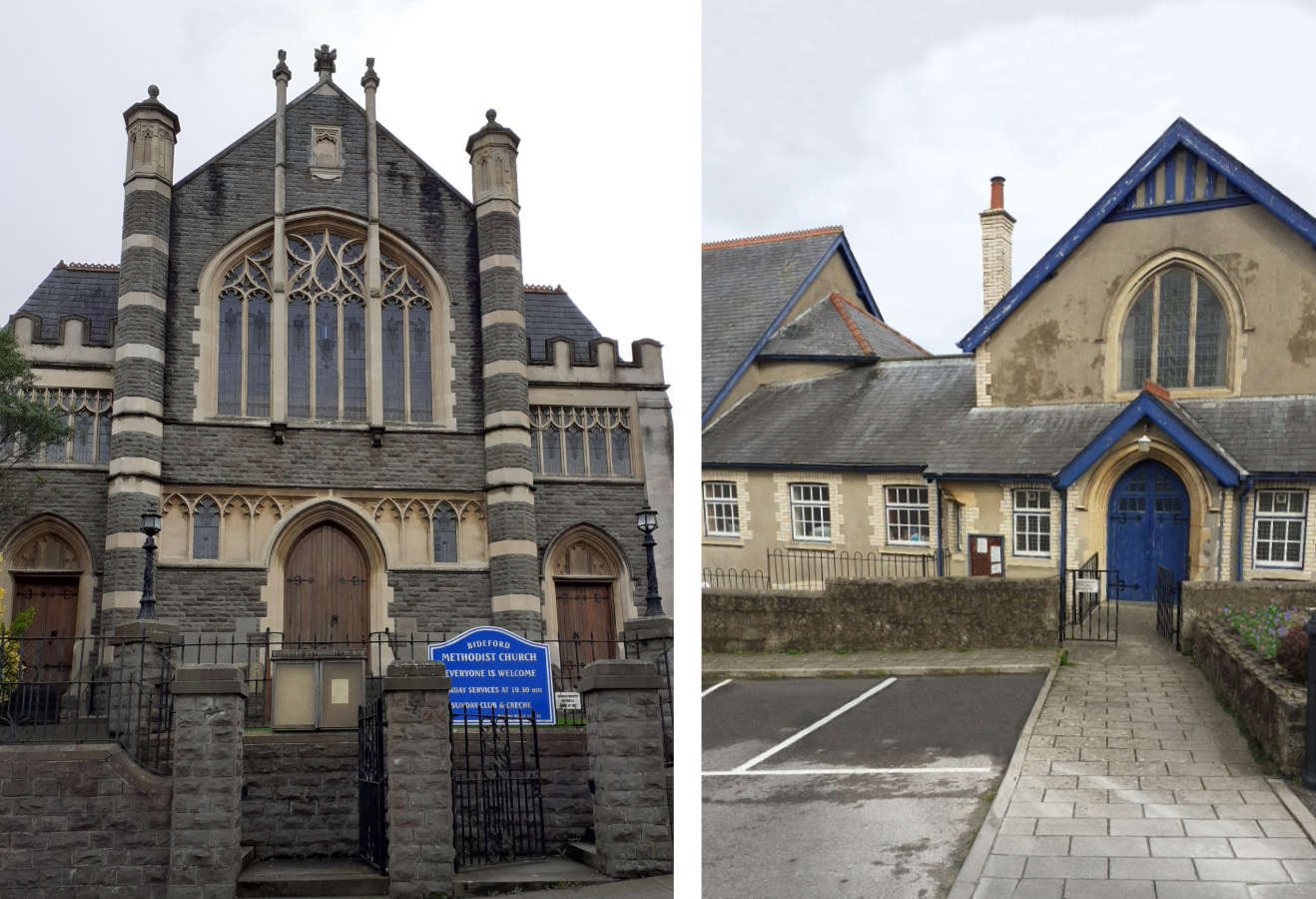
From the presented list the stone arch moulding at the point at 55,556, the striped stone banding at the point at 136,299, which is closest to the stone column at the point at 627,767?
the stone arch moulding at the point at 55,556

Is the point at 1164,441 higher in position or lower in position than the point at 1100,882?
higher

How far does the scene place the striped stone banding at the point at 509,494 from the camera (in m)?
5.88

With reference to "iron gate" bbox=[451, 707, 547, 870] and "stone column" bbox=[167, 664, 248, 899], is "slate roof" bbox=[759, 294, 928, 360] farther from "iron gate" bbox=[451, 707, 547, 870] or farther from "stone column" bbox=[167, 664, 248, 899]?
"stone column" bbox=[167, 664, 248, 899]

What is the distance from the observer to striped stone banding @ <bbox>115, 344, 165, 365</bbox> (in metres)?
5.43

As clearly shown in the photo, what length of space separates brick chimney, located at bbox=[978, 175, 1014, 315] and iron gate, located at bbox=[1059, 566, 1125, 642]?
1.13 metres

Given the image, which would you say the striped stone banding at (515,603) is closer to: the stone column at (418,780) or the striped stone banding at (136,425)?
the stone column at (418,780)

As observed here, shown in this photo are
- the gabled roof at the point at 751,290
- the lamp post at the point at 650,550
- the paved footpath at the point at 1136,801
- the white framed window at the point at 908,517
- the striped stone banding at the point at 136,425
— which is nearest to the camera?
the paved footpath at the point at 1136,801

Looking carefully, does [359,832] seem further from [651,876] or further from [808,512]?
[808,512]

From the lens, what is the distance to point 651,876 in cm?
501

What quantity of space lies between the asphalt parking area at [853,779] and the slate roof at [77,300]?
11.3ft

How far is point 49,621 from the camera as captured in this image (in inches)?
203

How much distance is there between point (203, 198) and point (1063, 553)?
440cm

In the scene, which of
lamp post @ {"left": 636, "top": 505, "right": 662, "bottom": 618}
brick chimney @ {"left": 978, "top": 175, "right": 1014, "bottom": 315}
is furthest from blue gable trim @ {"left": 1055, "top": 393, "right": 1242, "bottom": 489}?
lamp post @ {"left": 636, "top": 505, "right": 662, "bottom": 618}

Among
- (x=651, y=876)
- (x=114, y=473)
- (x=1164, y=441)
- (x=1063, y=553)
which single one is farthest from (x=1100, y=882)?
(x=114, y=473)
